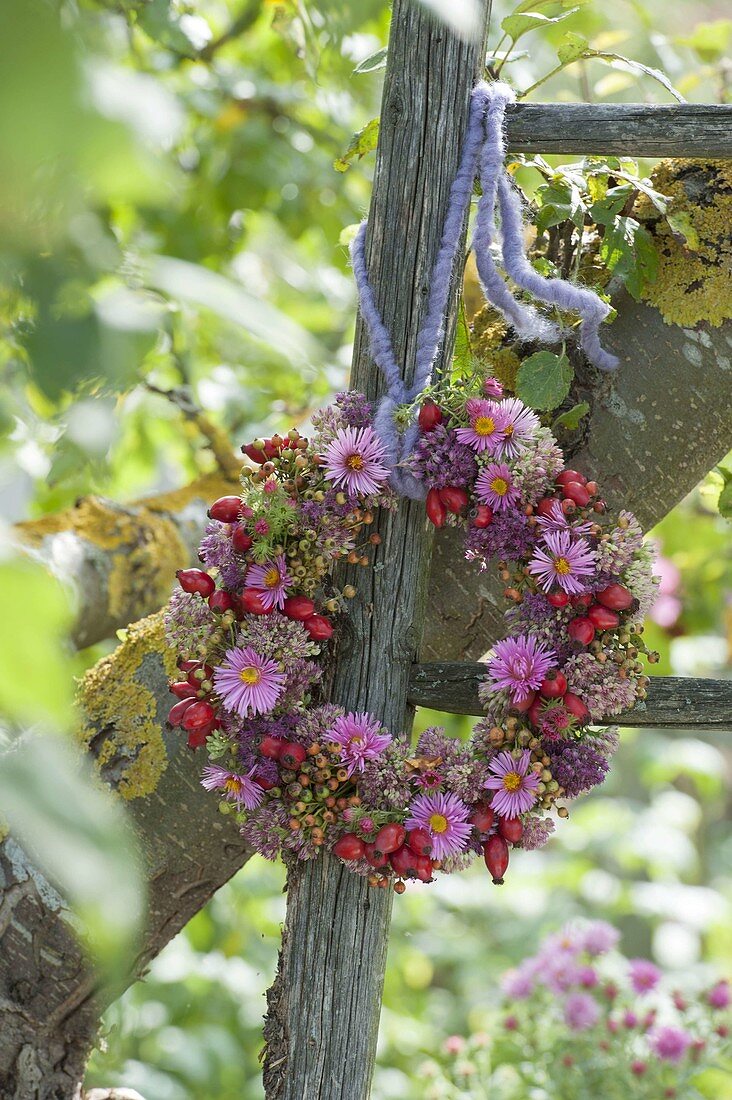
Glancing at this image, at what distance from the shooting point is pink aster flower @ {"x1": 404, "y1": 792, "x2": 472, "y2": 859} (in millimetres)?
759

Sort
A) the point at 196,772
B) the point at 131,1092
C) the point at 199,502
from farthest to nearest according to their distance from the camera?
1. the point at 199,502
2. the point at 131,1092
3. the point at 196,772

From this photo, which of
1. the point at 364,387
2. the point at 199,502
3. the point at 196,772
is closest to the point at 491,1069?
the point at 196,772

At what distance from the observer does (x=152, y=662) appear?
3.16 feet

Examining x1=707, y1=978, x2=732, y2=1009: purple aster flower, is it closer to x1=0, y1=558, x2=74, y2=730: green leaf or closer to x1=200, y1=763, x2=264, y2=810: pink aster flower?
x1=200, y1=763, x2=264, y2=810: pink aster flower

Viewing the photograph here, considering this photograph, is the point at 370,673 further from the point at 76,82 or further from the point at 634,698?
the point at 76,82

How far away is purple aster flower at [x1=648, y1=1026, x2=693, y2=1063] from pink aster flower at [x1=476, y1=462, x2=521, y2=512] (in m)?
0.94

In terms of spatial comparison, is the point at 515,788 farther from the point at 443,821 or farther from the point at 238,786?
the point at 238,786

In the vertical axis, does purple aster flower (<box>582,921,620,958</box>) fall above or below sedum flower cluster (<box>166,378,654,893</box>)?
above

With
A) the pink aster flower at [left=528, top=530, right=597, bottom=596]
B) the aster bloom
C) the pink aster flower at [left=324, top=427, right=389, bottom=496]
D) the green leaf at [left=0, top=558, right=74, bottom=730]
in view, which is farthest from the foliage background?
the aster bloom

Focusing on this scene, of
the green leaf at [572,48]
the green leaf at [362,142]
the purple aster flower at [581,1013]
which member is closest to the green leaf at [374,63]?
the green leaf at [362,142]

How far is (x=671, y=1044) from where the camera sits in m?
1.36

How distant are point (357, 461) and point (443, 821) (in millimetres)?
279

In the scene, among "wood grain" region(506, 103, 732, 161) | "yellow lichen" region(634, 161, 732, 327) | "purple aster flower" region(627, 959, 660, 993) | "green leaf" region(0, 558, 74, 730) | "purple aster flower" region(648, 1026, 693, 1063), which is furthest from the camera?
"purple aster flower" region(627, 959, 660, 993)

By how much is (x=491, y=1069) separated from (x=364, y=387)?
105cm
